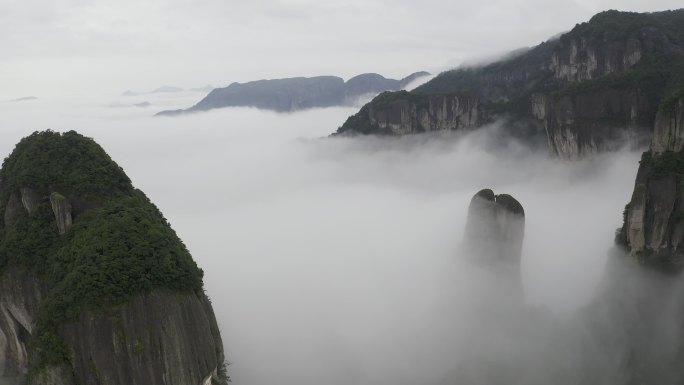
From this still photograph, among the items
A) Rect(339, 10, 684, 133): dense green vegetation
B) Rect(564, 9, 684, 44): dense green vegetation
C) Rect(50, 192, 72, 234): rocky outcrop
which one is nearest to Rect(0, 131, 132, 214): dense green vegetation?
Rect(50, 192, 72, 234): rocky outcrop

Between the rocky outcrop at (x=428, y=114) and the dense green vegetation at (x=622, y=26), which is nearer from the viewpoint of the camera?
the dense green vegetation at (x=622, y=26)

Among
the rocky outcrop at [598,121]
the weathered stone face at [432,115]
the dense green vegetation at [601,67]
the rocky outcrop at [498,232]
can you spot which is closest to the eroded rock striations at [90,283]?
the rocky outcrop at [498,232]

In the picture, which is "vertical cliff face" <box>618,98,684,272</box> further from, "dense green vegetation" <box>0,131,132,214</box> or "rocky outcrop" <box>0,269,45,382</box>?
"rocky outcrop" <box>0,269,45,382</box>

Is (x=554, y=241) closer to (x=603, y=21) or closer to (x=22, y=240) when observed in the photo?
(x=603, y=21)

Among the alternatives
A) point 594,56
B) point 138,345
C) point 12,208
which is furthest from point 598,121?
point 12,208

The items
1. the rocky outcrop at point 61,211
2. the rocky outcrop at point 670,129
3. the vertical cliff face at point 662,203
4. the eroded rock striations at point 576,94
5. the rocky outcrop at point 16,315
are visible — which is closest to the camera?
the rocky outcrop at point 16,315

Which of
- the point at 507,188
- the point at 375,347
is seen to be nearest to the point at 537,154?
the point at 507,188

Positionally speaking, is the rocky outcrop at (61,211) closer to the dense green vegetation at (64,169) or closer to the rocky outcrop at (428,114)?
the dense green vegetation at (64,169)
